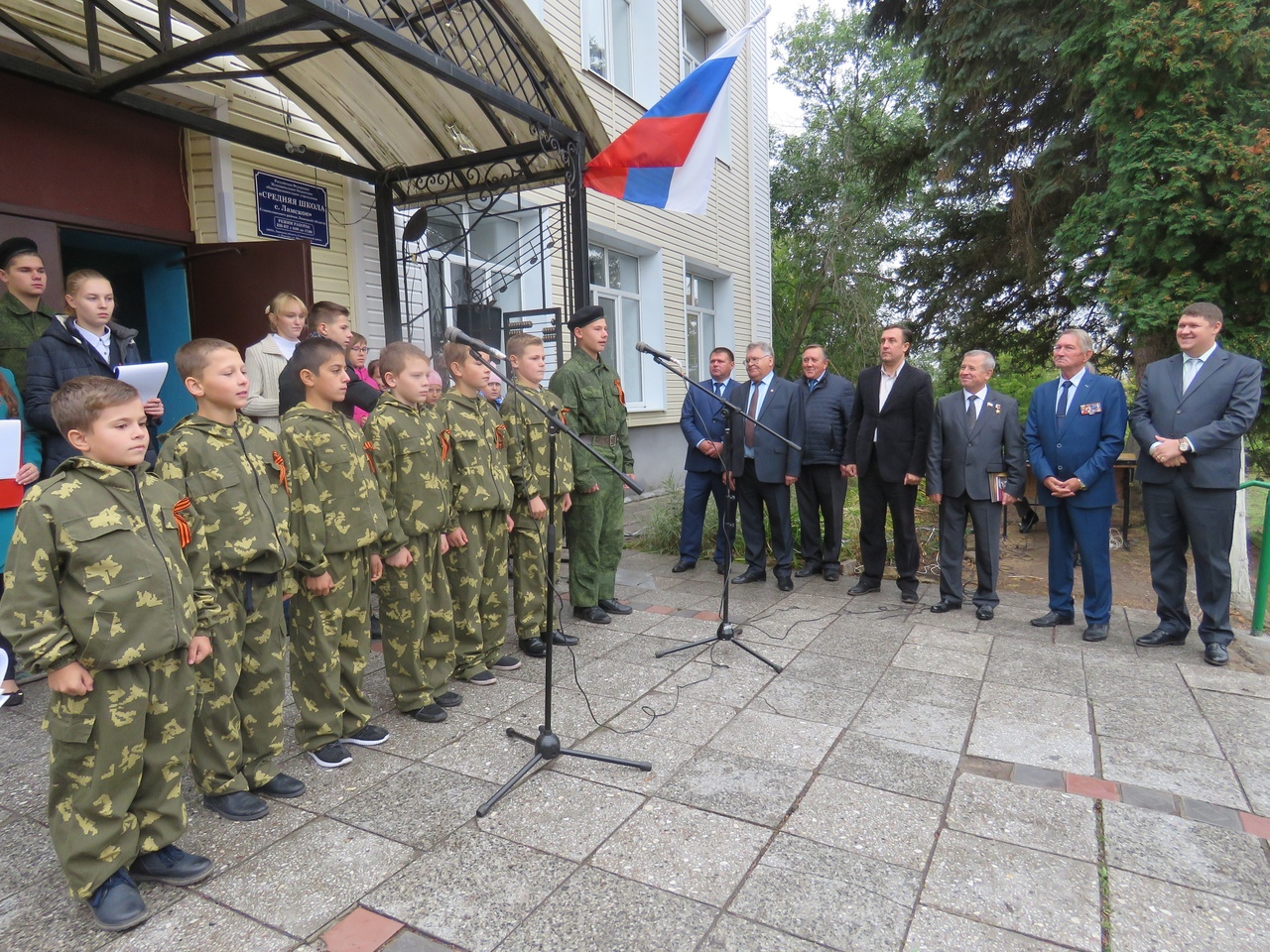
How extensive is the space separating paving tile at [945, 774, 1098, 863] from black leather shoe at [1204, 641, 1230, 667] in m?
2.06

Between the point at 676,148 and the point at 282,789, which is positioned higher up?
the point at 676,148

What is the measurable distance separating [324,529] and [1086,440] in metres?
4.41

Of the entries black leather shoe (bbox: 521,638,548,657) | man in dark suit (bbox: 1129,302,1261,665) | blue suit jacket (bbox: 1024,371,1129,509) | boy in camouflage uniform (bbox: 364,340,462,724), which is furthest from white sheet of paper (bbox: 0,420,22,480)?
man in dark suit (bbox: 1129,302,1261,665)

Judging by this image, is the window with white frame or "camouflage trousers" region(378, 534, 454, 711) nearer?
"camouflage trousers" region(378, 534, 454, 711)

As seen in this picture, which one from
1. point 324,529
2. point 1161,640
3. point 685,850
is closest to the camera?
point 685,850

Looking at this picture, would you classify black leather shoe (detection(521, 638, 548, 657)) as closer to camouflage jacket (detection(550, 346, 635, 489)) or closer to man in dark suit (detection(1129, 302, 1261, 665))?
camouflage jacket (detection(550, 346, 635, 489))

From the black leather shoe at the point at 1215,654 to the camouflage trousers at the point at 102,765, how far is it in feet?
16.2

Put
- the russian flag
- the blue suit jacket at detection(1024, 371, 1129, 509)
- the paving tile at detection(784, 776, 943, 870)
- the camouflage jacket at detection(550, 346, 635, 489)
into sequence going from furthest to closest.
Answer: the russian flag
the camouflage jacket at detection(550, 346, 635, 489)
the blue suit jacket at detection(1024, 371, 1129, 509)
the paving tile at detection(784, 776, 943, 870)

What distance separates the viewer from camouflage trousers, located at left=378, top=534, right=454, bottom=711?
3428mm

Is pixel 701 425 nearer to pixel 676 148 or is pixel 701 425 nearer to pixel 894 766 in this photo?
pixel 676 148

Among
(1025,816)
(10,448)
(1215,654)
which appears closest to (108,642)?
(10,448)

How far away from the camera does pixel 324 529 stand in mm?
2994

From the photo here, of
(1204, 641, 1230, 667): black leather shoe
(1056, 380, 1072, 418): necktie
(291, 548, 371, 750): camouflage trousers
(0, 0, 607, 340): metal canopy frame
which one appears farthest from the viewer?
(1056, 380, 1072, 418): necktie

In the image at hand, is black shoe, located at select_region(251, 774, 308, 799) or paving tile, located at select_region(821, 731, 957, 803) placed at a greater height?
black shoe, located at select_region(251, 774, 308, 799)
